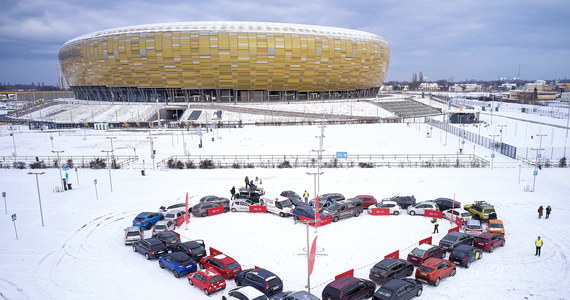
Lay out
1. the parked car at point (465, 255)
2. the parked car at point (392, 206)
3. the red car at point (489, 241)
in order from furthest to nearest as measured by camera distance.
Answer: the parked car at point (392, 206) → the red car at point (489, 241) → the parked car at point (465, 255)

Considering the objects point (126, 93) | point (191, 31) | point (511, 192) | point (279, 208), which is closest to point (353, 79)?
point (191, 31)

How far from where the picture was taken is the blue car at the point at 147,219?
2242 centimetres

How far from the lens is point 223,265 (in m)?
16.3

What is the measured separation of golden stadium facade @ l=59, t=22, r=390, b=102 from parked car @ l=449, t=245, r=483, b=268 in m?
70.0

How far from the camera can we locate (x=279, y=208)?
24.5m

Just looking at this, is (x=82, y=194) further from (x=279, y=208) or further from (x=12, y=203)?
(x=279, y=208)

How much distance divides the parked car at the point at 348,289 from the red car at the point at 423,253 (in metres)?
3.43

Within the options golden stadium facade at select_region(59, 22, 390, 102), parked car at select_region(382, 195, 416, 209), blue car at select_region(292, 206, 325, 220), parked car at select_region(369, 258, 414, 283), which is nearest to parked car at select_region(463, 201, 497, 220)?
parked car at select_region(382, 195, 416, 209)

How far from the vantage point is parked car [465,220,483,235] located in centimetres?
2051

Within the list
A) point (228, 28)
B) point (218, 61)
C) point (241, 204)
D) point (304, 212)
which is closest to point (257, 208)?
point (241, 204)

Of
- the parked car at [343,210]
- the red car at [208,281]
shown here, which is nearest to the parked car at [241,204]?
the parked car at [343,210]

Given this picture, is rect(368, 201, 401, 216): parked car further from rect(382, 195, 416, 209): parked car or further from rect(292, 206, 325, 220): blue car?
rect(292, 206, 325, 220): blue car

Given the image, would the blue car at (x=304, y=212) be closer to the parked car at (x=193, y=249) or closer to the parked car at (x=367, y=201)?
the parked car at (x=367, y=201)

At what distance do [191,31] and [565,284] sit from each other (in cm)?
7899
